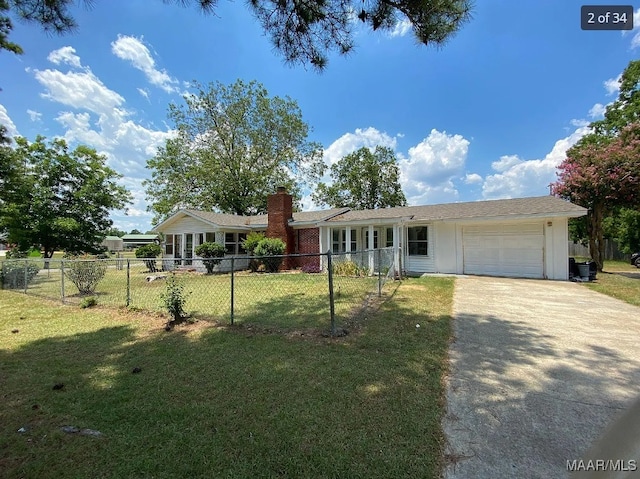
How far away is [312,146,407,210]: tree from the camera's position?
3375cm

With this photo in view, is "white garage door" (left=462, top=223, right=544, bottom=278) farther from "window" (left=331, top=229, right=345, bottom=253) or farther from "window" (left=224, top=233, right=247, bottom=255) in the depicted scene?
"window" (left=224, top=233, right=247, bottom=255)

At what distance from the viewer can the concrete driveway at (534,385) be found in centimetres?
230

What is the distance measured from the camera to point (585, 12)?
5055mm

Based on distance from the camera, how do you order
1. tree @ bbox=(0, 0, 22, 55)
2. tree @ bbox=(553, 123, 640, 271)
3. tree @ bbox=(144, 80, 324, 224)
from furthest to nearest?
tree @ bbox=(144, 80, 324, 224) < tree @ bbox=(553, 123, 640, 271) < tree @ bbox=(0, 0, 22, 55)

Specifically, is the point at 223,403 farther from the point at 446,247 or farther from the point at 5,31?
the point at 446,247

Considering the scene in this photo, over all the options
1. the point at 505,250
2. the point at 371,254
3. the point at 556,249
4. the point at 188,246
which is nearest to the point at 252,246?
the point at 188,246

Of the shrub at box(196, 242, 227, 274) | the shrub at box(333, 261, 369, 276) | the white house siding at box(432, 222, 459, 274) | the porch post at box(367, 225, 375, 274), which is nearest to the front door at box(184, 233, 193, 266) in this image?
the shrub at box(196, 242, 227, 274)

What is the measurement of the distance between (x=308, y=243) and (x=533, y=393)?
14203 mm

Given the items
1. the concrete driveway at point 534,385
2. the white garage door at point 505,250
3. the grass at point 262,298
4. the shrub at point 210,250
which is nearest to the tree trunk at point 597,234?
the white garage door at point 505,250

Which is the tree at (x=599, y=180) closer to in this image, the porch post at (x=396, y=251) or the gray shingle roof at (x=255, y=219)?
the porch post at (x=396, y=251)

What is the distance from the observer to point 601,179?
13.0 meters

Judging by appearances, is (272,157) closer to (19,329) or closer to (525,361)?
(19,329)

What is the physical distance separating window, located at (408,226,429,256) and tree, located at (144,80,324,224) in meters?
17.3

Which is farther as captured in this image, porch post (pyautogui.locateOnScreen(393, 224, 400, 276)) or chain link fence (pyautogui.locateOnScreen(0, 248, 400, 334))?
porch post (pyautogui.locateOnScreen(393, 224, 400, 276))
